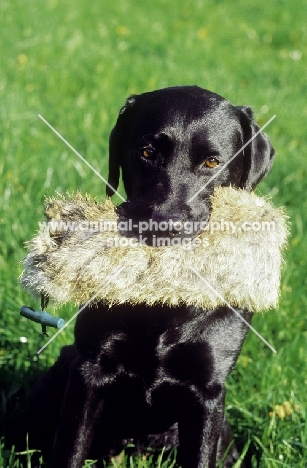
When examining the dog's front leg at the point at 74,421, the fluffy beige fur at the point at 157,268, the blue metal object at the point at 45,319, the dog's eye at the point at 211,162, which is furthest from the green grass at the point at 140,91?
the dog's eye at the point at 211,162

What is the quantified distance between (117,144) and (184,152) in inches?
16.9

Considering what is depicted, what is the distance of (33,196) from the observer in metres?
4.14

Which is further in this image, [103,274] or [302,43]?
[302,43]

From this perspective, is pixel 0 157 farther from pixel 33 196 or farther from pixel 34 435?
pixel 34 435

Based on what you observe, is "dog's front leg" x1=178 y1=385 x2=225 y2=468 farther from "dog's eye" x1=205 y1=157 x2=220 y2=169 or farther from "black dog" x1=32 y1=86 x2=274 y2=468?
"dog's eye" x1=205 y1=157 x2=220 y2=169

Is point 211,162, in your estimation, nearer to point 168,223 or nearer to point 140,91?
point 168,223

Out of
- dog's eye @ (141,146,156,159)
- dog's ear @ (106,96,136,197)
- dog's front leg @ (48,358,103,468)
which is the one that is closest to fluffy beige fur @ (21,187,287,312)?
dog's front leg @ (48,358,103,468)

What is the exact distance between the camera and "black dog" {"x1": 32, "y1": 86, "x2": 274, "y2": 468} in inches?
92.7

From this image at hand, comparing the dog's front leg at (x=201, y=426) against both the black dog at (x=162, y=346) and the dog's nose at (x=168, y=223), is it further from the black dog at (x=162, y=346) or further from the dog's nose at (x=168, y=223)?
the dog's nose at (x=168, y=223)

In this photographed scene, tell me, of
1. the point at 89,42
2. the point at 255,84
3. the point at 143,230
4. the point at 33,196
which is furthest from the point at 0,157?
the point at 255,84

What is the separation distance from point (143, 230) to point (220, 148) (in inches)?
24.2

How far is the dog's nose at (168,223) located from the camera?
217 centimetres

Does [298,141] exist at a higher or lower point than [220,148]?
lower

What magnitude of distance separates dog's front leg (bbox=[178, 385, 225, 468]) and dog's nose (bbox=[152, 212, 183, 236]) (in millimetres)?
579
